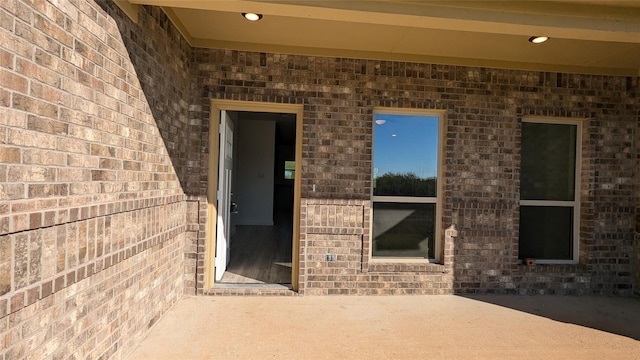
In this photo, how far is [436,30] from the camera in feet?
11.0

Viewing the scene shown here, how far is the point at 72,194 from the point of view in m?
1.97

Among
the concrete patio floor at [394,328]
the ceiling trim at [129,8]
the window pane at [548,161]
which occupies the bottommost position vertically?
the concrete patio floor at [394,328]

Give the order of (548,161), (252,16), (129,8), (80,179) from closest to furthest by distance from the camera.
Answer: (80,179)
(129,8)
(252,16)
(548,161)

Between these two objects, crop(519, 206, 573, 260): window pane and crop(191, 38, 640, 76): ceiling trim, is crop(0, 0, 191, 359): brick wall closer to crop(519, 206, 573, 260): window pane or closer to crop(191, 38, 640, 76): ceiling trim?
crop(191, 38, 640, 76): ceiling trim

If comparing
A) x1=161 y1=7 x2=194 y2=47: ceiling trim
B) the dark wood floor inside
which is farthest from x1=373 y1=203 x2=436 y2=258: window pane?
x1=161 y1=7 x2=194 y2=47: ceiling trim

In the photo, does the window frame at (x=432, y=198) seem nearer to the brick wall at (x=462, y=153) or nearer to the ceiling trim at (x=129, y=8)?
the brick wall at (x=462, y=153)

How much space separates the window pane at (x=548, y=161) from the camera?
14.2 ft

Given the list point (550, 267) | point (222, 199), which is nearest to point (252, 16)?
point (222, 199)

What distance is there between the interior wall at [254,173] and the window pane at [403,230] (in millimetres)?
5689

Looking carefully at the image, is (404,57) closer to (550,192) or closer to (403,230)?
(403,230)

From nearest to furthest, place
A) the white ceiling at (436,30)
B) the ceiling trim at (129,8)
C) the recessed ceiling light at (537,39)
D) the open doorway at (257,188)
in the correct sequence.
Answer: the ceiling trim at (129,8), the white ceiling at (436,30), the recessed ceiling light at (537,39), the open doorway at (257,188)

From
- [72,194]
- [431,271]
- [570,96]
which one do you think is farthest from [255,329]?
[570,96]

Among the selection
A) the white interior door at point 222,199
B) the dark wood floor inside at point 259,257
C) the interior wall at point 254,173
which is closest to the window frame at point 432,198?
the dark wood floor inside at point 259,257

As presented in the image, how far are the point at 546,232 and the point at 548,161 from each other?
0.95 meters
